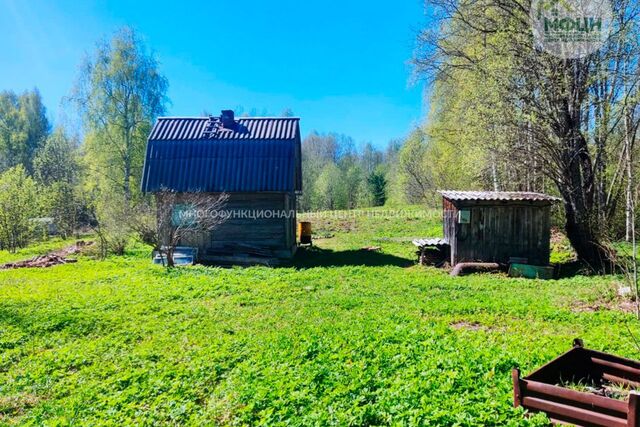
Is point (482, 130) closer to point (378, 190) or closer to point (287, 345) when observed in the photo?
point (287, 345)

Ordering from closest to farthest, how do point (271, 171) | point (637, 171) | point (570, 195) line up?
point (570, 195)
point (637, 171)
point (271, 171)

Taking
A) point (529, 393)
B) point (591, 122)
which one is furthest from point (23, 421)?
point (591, 122)

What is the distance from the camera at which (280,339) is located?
565 centimetres

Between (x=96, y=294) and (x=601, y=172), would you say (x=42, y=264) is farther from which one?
(x=601, y=172)

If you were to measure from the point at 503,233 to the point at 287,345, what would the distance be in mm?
9134

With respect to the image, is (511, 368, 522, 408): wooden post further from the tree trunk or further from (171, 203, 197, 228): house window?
(171, 203, 197, 228): house window

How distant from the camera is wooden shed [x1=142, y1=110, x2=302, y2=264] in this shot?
564 inches

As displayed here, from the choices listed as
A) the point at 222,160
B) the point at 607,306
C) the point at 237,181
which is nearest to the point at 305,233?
the point at 237,181

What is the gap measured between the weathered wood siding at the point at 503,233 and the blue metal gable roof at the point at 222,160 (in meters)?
6.27

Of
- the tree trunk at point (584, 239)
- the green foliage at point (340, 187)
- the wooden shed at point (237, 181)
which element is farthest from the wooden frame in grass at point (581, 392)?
the green foliage at point (340, 187)

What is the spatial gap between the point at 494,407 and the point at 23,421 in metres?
4.57

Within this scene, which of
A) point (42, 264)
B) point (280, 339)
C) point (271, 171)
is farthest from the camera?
point (271, 171)

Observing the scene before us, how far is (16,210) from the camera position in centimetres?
1869

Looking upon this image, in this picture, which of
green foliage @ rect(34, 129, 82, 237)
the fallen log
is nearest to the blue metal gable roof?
the fallen log
